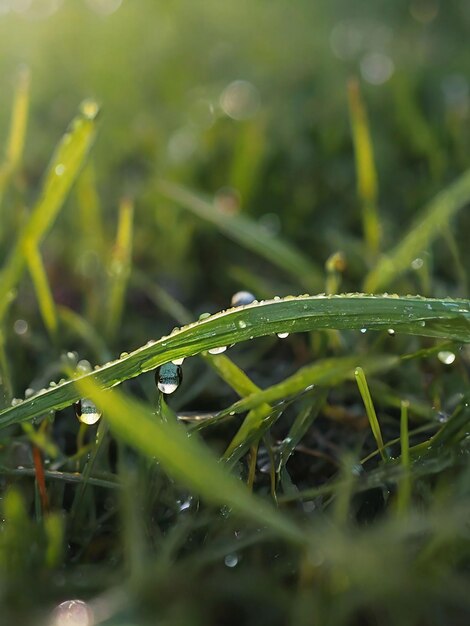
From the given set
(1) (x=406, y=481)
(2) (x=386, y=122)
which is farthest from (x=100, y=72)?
(1) (x=406, y=481)

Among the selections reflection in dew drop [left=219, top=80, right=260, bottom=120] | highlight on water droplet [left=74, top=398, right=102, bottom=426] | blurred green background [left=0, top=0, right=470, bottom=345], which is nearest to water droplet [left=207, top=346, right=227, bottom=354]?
highlight on water droplet [left=74, top=398, right=102, bottom=426]

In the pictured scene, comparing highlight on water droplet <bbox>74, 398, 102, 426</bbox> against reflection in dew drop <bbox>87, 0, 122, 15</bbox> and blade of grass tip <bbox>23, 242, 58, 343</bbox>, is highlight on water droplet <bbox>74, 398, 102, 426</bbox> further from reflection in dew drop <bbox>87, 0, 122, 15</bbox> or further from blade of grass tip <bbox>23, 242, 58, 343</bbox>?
reflection in dew drop <bbox>87, 0, 122, 15</bbox>

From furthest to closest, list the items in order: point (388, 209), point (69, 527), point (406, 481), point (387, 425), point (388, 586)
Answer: point (388, 209)
point (387, 425)
point (69, 527)
point (406, 481)
point (388, 586)

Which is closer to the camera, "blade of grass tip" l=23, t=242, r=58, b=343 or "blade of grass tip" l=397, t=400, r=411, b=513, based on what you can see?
"blade of grass tip" l=397, t=400, r=411, b=513

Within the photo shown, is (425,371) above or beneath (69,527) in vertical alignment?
above

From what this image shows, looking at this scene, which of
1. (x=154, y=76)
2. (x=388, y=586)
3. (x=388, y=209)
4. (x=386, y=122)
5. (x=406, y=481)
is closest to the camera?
(x=388, y=586)

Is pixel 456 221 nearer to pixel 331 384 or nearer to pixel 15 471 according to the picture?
pixel 331 384

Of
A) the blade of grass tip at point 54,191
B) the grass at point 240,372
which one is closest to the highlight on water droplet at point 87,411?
the grass at point 240,372
